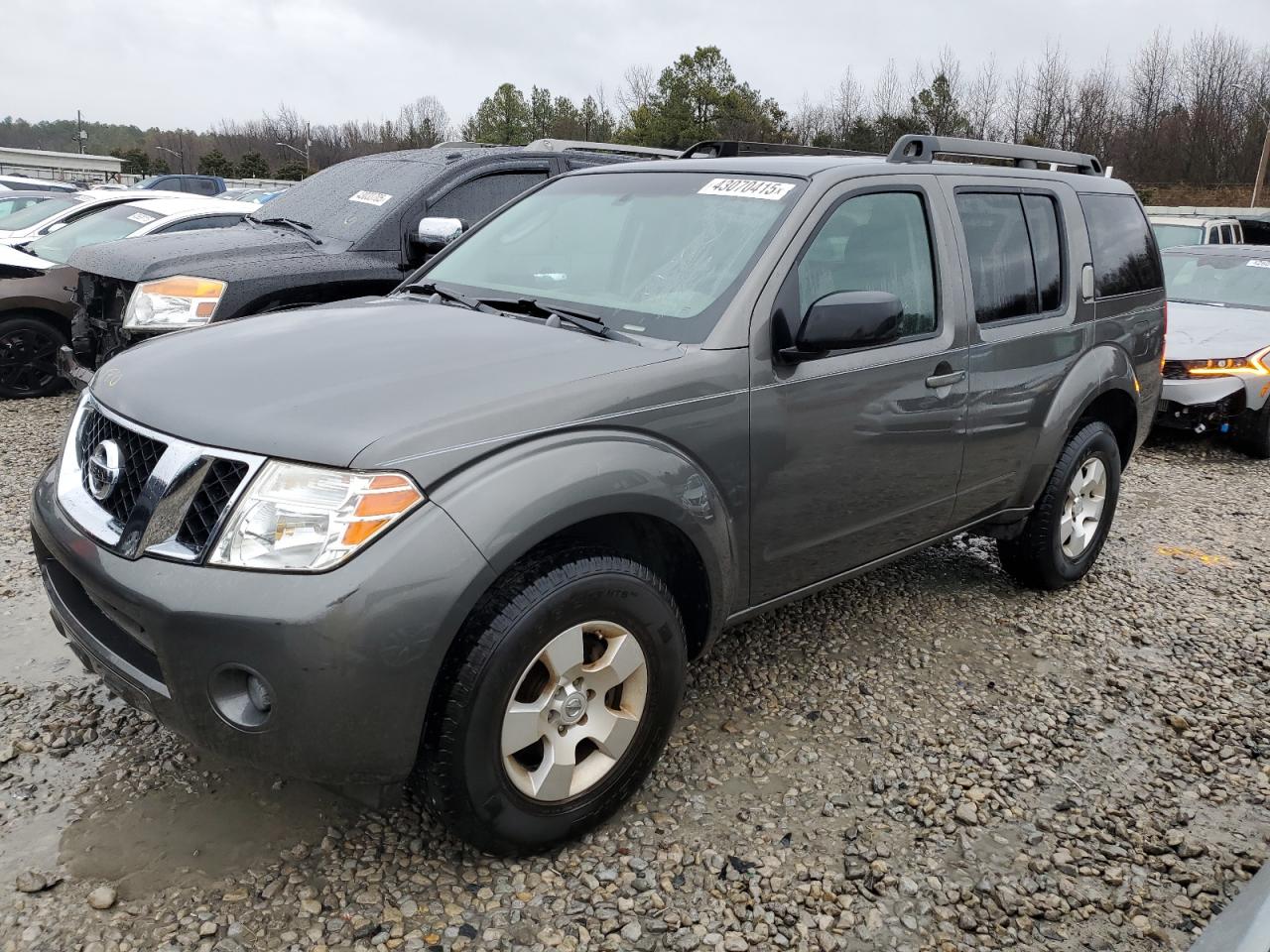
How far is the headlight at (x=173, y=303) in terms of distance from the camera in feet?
17.0

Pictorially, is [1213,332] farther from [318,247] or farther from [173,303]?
[173,303]

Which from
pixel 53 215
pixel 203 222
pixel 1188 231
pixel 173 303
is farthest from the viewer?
pixel 1188 231

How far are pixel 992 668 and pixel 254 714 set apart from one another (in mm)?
2833

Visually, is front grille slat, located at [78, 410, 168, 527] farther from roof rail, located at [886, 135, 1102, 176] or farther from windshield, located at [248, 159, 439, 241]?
windshield, located at [248, 159, 439, 241]

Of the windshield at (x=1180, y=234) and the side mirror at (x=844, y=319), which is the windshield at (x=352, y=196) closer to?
the side mirror at (x=844, y=319)

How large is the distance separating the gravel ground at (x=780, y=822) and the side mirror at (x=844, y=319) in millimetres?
1341

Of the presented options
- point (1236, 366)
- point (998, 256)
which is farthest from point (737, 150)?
point (1236, 366)

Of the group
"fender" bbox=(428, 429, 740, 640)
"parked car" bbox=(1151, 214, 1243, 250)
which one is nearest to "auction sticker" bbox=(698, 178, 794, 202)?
"fender" bbox=(428, 429, 740, 640)

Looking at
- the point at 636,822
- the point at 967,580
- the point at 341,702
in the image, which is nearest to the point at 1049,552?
the point at 967,580

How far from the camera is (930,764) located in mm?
3172

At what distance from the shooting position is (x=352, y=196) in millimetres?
6410

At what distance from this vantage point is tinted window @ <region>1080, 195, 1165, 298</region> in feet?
14.4

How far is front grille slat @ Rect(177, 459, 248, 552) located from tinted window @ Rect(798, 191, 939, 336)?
170 cm

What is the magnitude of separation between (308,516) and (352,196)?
15.7ft
